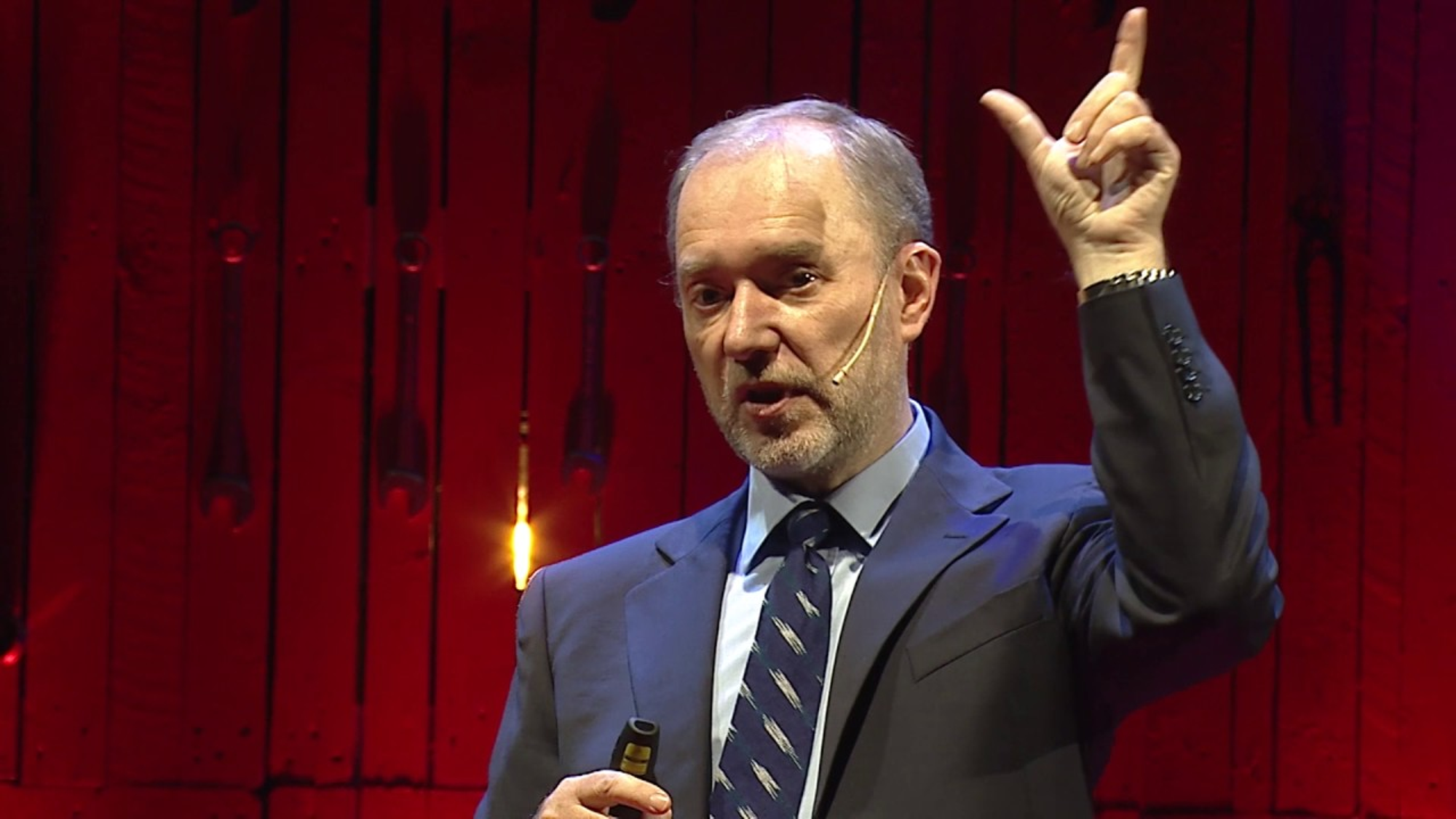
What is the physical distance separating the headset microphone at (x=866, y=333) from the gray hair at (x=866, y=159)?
0.09ft

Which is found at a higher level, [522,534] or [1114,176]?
[1114,176]

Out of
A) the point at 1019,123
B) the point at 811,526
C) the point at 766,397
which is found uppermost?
the point at 1019,123

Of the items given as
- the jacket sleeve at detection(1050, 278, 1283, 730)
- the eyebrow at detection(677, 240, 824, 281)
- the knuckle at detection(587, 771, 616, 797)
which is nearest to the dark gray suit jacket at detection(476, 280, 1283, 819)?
the jacket sleeve at detection(1050, 278, 1283, 730)

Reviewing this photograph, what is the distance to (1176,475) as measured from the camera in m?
1.08

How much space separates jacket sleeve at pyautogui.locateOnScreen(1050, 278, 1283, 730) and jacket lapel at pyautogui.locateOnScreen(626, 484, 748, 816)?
0.42 m

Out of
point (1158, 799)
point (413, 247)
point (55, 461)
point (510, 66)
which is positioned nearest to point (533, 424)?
point (413, 247)

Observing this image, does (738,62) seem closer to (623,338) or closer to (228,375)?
(623,338)

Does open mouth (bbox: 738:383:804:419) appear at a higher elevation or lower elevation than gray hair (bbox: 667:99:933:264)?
lower

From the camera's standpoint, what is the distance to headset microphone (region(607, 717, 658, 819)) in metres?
1.25

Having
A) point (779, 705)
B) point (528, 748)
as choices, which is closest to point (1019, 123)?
point (779, 705)

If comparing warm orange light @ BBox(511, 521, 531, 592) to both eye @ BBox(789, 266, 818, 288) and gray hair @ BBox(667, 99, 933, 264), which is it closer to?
gray hair @ BBox(667, 99, 933, 264)

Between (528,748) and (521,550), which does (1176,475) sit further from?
(521,550)

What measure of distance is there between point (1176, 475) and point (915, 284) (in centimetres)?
48

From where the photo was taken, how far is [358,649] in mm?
2625
